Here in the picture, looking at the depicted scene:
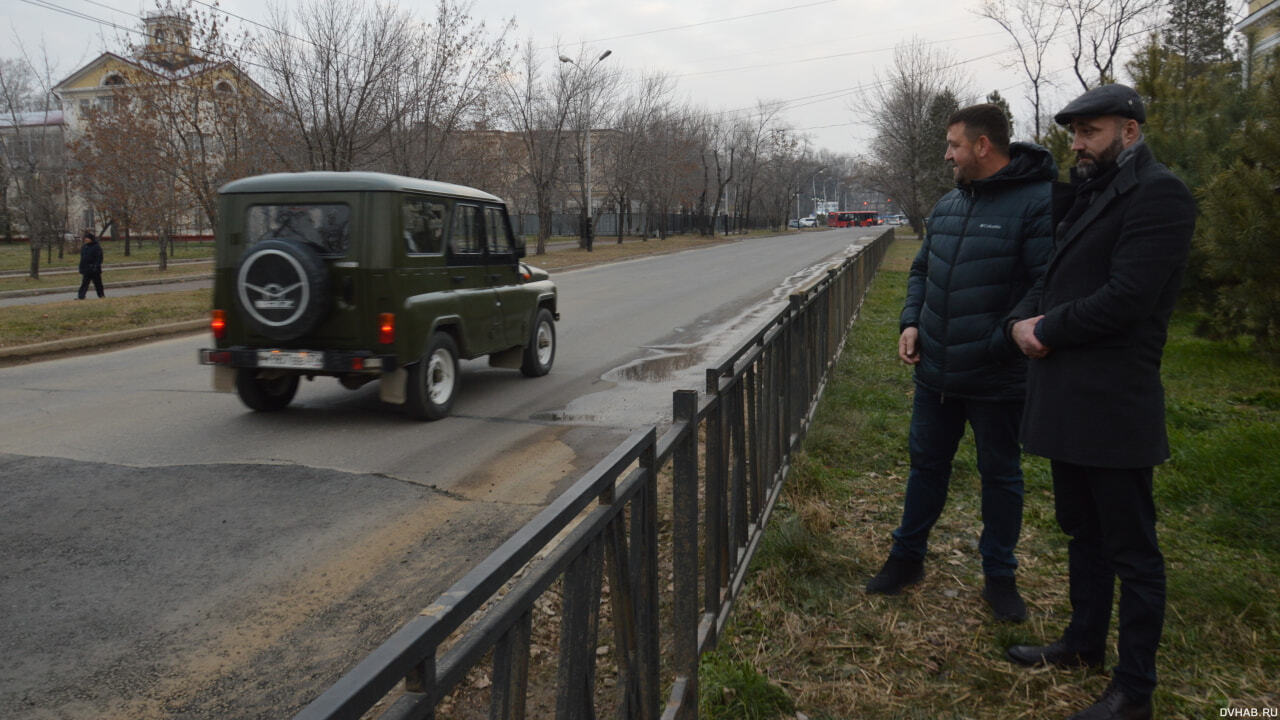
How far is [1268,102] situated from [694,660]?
14.1 feet

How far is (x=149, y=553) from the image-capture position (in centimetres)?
469

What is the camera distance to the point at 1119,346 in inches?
118

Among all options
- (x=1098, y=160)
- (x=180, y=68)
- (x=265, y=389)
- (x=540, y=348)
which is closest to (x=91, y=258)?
(x=180, y=68)

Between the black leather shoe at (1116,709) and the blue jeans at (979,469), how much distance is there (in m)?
0.86

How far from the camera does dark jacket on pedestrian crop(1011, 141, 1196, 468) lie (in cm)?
288

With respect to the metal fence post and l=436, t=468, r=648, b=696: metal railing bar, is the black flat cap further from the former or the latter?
l=436, t=468, r=648, b=696: metal railing bar

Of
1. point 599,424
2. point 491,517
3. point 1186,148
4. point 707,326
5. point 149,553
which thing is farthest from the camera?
point 707,326

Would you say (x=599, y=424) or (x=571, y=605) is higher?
(x=571, y=605)

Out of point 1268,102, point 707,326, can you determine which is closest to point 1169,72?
point 707,326

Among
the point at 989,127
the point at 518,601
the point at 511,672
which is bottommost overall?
the point at 511,672

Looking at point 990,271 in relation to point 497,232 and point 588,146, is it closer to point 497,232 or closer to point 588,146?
point 497,232

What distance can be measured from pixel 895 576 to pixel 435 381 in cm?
494

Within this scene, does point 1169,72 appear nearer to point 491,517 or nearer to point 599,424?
point 599,424

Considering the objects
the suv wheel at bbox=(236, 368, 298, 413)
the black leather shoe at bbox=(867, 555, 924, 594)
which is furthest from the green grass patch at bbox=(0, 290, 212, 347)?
the black leather shoe at bbox=(867, 555, 924, 594)
